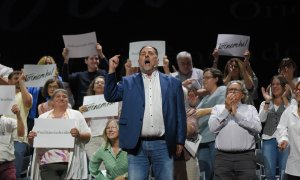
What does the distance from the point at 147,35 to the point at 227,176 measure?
433cm

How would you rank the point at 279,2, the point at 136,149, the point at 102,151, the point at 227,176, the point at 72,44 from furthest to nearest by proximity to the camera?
the point at 279,2 → the point at 72,44 → the point at 102,151 → the point at 227,176 → the point at 136,149

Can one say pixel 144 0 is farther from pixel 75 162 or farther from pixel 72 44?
pixel 75 162

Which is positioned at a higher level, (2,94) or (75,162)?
(2,94)

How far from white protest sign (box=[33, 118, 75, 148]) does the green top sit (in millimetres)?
355

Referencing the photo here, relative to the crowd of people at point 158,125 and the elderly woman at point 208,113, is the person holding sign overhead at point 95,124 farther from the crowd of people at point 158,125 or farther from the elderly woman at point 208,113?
the elderly woman at point 208,113

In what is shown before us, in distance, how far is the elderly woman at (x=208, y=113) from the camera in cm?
751

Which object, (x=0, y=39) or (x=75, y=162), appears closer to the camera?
(x=75, y=162)

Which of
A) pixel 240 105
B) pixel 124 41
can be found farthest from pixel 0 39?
pixel 240 105

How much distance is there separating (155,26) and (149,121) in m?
4.67

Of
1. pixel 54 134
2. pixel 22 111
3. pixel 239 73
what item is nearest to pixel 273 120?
pixel 239 73

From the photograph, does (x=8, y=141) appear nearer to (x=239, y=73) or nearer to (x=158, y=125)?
(x=158, y=125)

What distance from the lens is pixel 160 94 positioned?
6.14 metres

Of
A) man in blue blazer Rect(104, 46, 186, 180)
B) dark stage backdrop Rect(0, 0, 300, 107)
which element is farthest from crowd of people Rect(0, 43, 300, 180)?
dark stage backdrop Rect(0, 0, 300, 107)

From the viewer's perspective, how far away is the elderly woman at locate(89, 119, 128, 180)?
23.3 ft
